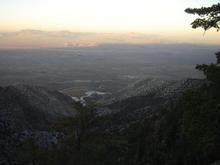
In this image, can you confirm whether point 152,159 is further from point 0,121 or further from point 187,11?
point 187,11

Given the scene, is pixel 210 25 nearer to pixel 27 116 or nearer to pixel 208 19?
pixel 208 19

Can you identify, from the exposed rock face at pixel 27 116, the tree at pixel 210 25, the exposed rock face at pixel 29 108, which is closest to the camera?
the tree at pixel 210 25

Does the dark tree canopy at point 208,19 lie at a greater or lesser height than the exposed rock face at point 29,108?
greater

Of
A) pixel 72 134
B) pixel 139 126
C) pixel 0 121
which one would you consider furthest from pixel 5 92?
pixel 72 134

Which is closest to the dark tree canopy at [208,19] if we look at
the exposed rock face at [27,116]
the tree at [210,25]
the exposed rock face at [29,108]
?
the tree at [210,25]

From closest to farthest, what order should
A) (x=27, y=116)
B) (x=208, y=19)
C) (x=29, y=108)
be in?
1. (x=208, y=19)
2. (x=27, y=116)
3. (x=29, y=108)

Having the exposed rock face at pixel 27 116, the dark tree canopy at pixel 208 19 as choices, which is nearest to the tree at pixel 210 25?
the dark tree canopy at pixel 208 19

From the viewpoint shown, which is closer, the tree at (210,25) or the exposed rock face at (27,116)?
the tree at (210,25)

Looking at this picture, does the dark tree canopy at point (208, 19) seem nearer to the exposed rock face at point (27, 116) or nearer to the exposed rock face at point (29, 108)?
the exposed rock face at point (27, 116)

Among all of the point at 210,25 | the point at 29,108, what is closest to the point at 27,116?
the point at 29,108

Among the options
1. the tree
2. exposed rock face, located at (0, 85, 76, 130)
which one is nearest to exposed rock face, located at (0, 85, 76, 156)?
exposed rock face, located at (0, 85, 76, 130)

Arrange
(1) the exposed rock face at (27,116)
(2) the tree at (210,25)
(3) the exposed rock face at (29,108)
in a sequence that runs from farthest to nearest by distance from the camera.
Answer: (3) the exposed rock face at (29,108), (1) the exposed rock face at (27,116), (2) the tree at (210,25)
